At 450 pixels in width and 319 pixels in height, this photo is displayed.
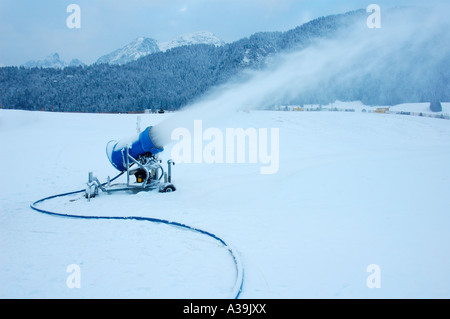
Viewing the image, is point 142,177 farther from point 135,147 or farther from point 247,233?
point 247,233

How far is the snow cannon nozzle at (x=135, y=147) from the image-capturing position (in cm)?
941

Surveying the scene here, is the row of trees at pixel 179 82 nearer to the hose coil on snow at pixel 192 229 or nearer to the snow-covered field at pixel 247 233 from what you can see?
the snow-covered field at pixel 247 233

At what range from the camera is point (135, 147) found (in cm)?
955

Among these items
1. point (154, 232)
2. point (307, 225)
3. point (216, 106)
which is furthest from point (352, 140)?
point (154, 232)

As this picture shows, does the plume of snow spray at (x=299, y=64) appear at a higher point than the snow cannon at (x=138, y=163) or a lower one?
higher

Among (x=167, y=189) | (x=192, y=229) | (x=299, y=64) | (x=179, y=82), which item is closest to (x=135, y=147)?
(x=167, y=189)

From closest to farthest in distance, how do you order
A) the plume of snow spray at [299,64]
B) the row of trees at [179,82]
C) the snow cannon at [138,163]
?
the snow cannon at [138,163]
the plume of snow spray at [299,64]
the row of trees at [179,82]

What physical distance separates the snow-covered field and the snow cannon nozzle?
3.77 ft

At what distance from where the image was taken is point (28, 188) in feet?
35.3

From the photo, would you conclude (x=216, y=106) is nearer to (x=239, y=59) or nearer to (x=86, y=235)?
(x=86, y=235)

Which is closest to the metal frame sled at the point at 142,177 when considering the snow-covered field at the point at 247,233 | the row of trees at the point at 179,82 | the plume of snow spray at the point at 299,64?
the snow-covered field at the point at 247,233

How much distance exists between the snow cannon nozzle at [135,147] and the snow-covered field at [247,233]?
3.77 ft

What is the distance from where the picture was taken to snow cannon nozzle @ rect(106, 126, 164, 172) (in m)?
9.41

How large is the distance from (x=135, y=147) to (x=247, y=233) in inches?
200
